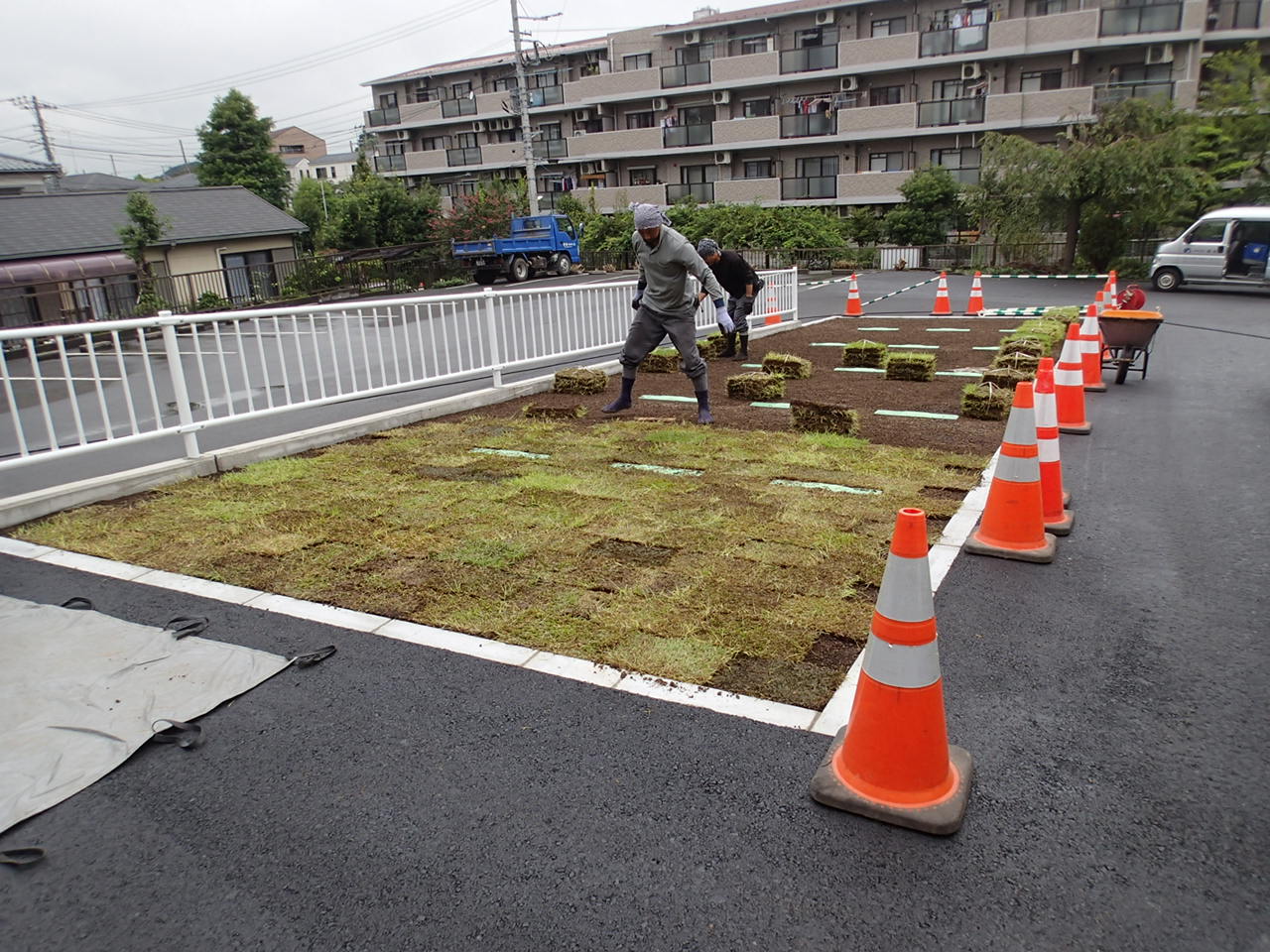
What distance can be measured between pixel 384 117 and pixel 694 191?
75.0 feet

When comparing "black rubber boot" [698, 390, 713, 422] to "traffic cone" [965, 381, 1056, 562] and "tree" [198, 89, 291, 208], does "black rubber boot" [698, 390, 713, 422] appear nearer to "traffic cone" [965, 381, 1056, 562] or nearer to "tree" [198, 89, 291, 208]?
"traffic cone" [965, 381, 1056, 562]

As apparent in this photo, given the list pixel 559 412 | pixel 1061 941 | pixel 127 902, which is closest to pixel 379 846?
pixel 127 902

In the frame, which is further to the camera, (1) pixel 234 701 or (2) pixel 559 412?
(2) pixel 559 412

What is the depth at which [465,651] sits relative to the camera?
335cm

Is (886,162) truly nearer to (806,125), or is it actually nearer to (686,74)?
(806,125)

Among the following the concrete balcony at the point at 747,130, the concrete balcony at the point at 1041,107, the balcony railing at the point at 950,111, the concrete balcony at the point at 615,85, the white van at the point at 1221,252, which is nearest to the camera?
the white van at the point at 1221,252

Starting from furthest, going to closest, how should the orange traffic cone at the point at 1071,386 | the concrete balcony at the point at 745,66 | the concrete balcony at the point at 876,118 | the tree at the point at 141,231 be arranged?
the concrete balcony at the point at 745,66 < the concrete balcony at the point at 876,118 < the tree at the point at 141,231 < the orange traffic cone at the point at 1071,386

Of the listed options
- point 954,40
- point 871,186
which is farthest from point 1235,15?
point 871,186

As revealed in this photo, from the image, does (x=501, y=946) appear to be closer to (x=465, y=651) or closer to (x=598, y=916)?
(x=598, y=916)

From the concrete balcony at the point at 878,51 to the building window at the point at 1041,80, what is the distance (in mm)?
4234

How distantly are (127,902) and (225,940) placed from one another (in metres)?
0.34

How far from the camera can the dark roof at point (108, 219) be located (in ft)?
84.9

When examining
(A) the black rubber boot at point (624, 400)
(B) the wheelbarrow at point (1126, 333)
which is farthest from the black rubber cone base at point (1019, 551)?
(B) the wheelbarrow at point (1126, 333)

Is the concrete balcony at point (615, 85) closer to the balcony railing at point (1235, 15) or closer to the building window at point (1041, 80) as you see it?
the building window at point (1041, 80)
